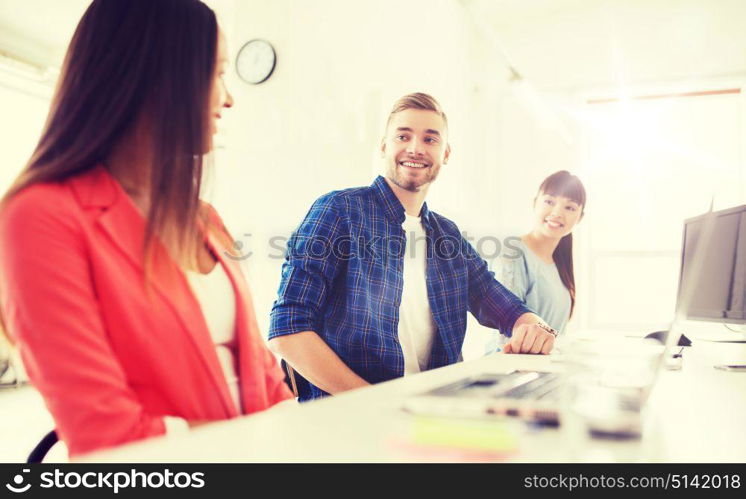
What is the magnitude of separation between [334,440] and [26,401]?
5.21 metres

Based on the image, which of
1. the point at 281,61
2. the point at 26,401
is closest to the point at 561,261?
the point at 281,61

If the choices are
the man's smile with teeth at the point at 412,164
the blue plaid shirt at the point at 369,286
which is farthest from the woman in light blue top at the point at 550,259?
the man's smile with teeth at the point at 412,164

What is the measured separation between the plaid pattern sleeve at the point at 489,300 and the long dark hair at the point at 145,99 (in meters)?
1.20

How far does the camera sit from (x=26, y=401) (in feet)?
16.3

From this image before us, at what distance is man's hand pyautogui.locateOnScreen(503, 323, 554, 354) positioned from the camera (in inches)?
68.8

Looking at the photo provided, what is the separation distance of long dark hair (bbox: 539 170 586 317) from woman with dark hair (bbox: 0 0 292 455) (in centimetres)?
236

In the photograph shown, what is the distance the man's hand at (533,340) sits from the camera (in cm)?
175

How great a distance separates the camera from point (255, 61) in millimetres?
3355

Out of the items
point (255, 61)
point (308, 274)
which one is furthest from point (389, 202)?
point (255, 61)

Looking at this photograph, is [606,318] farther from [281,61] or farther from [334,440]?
[334,440]

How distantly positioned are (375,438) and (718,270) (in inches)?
67.8

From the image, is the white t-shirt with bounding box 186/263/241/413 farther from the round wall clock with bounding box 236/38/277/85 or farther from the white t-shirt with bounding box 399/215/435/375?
the round wall clock with bounding box 236/38/277/85

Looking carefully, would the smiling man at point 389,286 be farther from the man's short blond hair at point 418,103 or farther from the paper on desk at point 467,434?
the paper on desk at point 467,434
